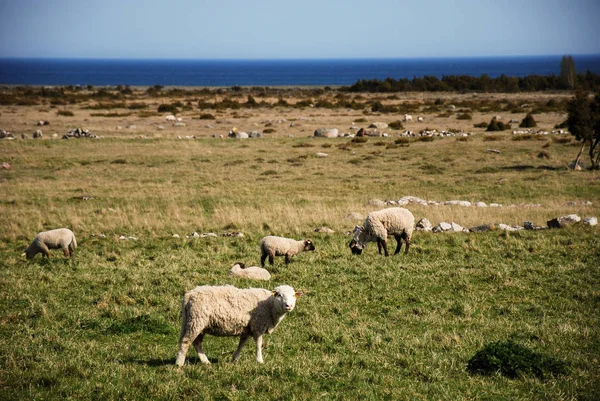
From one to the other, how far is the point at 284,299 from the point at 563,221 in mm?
15438

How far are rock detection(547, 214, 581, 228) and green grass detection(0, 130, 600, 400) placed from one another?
795mm

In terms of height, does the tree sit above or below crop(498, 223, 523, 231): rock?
above

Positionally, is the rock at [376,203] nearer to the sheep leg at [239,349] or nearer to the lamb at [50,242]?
the lamb at [50,242]

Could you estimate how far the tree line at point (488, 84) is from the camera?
108 metres

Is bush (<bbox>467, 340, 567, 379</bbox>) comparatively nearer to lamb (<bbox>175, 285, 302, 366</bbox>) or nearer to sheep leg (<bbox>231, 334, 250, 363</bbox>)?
lamb (<bbox>175, 285, 302, 366</bbox>)

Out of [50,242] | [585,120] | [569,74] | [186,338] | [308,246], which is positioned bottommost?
[308,246]

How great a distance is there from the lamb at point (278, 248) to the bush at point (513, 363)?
294 inches

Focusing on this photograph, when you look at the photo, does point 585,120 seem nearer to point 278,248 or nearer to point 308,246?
point 308,246

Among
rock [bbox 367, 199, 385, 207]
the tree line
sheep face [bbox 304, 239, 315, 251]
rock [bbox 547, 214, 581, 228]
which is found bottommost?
rock [bbox 367, 199, 385, 207]

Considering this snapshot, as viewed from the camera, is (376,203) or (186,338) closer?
(186,338)

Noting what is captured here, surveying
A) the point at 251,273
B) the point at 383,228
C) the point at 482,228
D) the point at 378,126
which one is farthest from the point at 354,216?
the point at 378,126

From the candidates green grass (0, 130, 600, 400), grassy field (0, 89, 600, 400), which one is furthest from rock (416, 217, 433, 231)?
green grass (0, 130, 600, 400)

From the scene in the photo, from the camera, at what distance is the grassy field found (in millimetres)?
8039

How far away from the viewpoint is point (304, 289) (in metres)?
13.3
